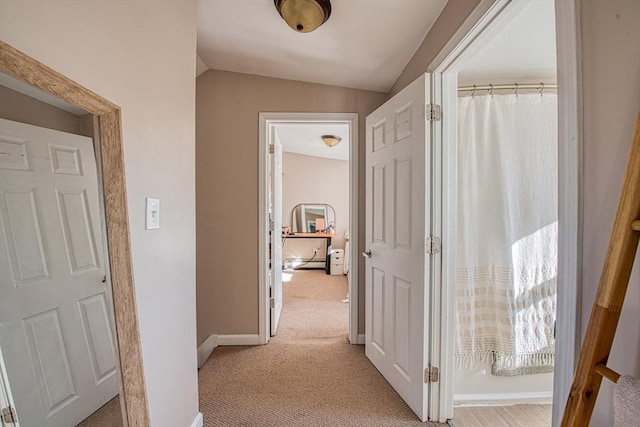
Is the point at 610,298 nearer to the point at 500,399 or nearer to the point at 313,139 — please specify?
the point at 500,399

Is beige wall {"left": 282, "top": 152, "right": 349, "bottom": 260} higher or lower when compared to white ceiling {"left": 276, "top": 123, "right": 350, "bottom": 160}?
lower

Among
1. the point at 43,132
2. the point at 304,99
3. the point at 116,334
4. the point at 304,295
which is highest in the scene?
the point at 304,99

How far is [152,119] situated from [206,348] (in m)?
1.95

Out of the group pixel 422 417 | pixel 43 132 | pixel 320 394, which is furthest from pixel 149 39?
pixel 422 417

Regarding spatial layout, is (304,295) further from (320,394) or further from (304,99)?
(304,99)

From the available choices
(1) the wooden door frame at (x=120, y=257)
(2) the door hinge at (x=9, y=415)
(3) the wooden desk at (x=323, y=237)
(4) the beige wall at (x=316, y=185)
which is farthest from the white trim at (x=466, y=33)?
(4) the beige wall at (x=316, y=185)

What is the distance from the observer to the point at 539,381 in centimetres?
174

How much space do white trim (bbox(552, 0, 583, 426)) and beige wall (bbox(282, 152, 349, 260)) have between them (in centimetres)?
495

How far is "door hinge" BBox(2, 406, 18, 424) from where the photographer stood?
0.57 meters

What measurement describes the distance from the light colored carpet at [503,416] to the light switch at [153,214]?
1.89 m

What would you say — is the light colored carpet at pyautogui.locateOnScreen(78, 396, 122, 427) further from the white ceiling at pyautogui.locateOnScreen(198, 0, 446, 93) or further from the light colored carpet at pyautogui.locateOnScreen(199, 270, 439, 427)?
the white ceiling at pyautogui.locateOnScreen(198, 0, 446, 93)

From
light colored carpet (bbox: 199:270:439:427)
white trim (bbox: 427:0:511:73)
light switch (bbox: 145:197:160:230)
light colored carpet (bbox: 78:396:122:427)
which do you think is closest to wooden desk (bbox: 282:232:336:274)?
light colored carpet (bbox: 199:270:439:427)

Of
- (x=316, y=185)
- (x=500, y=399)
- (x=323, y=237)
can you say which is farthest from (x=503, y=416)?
(x=316, y=185)

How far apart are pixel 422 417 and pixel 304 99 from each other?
2433mm
